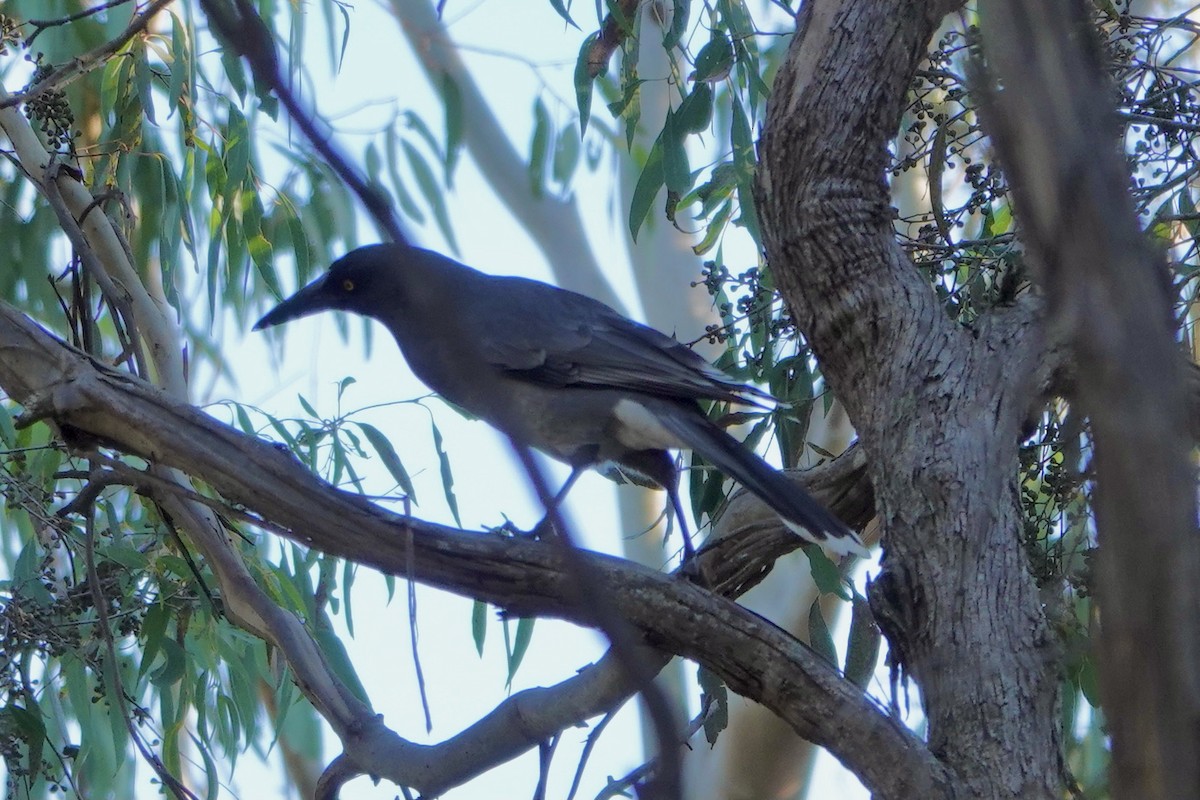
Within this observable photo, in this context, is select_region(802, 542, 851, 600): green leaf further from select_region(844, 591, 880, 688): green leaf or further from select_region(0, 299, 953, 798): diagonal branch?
select_region(0, 299, 953, 798): diagonal branch

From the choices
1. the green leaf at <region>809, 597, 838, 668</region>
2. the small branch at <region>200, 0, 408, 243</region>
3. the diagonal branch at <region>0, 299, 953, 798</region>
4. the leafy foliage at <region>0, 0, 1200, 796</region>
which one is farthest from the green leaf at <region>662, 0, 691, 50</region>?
the small branch at <region>200, 0, 408, 243</region>

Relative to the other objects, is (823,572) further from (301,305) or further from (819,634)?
(301,305)

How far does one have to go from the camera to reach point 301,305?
305 centimetres

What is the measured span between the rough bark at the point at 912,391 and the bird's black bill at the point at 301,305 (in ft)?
4.94

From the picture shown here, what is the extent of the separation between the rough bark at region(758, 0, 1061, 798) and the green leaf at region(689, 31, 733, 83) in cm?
75

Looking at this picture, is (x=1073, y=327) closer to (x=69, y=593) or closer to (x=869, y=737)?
(x=869, y=737)

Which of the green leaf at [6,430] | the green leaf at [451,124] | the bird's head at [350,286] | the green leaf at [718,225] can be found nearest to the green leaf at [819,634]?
the green leaf at [718,225]

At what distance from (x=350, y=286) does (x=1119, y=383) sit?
9.00 feet

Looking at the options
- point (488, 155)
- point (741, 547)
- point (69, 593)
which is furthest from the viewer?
point (488, 155)

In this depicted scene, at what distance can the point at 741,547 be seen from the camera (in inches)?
82.7

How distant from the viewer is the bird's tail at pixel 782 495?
6.46 feet

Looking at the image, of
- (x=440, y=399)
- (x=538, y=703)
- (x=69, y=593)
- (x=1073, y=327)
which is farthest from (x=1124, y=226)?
(x=440, y=399)

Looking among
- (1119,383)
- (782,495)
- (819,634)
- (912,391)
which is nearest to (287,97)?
(1119,383)

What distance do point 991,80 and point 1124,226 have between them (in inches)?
3.5
